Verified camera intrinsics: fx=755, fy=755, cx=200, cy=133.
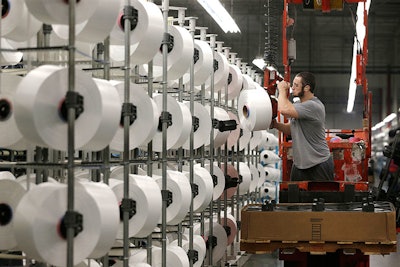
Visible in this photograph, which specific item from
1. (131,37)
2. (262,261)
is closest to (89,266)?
(131,37)

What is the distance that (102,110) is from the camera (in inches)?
197

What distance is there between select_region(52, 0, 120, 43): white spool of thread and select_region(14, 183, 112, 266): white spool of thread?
1.10m

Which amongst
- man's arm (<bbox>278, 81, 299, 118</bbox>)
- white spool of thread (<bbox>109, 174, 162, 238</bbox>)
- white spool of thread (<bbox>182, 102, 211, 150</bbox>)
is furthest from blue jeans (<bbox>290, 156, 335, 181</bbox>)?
white spool of thread (<bbox>109, 174, 162, 238</bbox>)

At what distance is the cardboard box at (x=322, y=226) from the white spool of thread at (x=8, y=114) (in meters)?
1.98

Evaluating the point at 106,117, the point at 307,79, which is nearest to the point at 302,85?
the point at 307,79

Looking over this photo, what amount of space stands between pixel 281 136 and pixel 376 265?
2.50 meters

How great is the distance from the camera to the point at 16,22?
5.57m

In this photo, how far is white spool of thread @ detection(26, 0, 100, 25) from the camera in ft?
16.0

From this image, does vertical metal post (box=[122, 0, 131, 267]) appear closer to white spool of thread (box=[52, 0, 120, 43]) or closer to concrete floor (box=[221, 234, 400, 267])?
white spool of thread (box=[52, 0, 120, 43])

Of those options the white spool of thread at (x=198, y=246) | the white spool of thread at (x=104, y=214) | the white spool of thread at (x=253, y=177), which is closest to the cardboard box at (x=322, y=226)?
the white spool of thread at (x=104, y=214)

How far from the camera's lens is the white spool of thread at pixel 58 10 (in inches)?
192

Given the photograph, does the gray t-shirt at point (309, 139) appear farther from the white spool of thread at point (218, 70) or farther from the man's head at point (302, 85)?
the white spool of thread at point (218, 70)

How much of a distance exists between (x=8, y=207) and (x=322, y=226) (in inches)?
98.2

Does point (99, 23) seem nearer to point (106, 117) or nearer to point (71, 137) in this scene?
point (106, 117)
